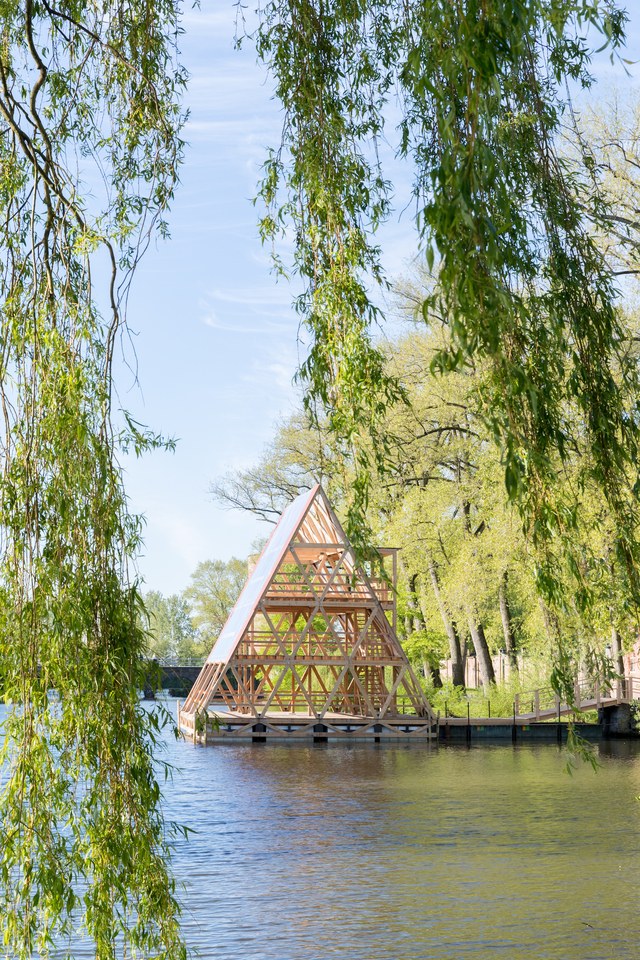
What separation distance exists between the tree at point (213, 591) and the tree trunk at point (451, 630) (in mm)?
36291

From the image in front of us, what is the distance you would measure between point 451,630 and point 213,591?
132 feet

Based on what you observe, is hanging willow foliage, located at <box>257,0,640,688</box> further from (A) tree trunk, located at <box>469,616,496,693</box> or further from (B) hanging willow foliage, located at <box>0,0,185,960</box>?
(A) tree trunk, located at <box>469,616,496,693</box>

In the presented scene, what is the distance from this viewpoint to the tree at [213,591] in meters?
75.4

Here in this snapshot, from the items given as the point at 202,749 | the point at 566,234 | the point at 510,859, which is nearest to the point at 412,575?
the point at 202,749

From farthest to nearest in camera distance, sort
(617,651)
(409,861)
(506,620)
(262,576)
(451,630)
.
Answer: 1. (451,630)
2. (506,620)
3. (262,576)
4. (617,651)
5. (409,861)

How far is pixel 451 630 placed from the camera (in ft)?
124

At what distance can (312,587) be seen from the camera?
32812 mm

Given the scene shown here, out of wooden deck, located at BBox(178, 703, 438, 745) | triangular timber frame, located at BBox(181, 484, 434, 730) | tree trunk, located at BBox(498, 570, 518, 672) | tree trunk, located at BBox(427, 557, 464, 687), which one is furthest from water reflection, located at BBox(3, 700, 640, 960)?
tree trunk, located at BBox(427, 557, 464, 687)

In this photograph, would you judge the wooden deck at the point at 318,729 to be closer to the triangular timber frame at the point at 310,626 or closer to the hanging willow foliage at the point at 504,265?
the triangular timber frame at the point at 310,626

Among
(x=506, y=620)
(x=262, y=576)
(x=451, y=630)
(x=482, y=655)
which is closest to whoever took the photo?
(x=262, y=576)

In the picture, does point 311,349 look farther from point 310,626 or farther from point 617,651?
point 310,626

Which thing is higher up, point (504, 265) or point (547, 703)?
point (504, 265)

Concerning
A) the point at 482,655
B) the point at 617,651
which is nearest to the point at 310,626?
the point at 482,655

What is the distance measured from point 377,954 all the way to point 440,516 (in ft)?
81.6
